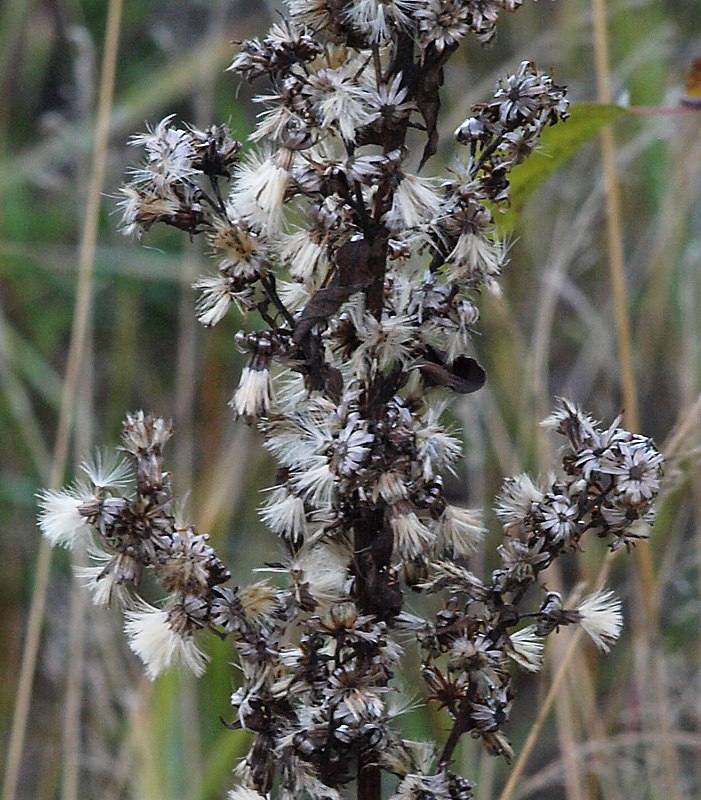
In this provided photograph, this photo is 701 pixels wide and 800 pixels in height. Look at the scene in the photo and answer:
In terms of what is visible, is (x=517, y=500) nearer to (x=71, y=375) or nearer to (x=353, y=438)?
(x=353, y=438)

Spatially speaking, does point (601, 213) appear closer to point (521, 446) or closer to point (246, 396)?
point (521, 446)

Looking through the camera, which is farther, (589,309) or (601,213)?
(601,213)

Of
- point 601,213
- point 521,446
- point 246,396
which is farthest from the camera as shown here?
point 601,213

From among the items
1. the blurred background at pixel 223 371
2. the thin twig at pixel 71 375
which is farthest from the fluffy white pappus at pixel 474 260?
the thin twig at pixel 71 375

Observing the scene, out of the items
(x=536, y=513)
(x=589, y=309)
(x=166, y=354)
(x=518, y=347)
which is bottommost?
(x=536, y=513)

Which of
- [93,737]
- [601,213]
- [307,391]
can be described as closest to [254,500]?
[93,737]

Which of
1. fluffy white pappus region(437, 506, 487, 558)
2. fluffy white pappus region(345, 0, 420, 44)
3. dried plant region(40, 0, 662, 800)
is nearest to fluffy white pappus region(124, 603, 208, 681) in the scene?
dried plant region(40, 0, 662, 800)
